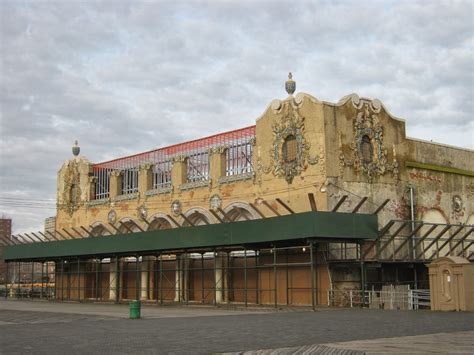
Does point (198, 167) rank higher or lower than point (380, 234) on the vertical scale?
higher

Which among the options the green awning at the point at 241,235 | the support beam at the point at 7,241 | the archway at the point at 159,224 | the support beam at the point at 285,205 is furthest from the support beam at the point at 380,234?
the support beam at the point at 7,241

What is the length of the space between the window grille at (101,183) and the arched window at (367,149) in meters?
23.5

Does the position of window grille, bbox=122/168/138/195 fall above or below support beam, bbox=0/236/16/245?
above

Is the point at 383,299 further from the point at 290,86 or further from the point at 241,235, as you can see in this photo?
the point at 290,86

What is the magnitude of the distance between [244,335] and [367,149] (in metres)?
22.4

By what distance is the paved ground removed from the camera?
15.0 m

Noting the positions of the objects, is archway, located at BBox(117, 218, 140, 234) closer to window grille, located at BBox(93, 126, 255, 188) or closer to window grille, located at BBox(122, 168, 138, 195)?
window grille, located at BBox(122, 168, 138, 195)

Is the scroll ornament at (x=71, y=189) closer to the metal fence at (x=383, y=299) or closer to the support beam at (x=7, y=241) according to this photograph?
the support beam at (x=7, y=241)

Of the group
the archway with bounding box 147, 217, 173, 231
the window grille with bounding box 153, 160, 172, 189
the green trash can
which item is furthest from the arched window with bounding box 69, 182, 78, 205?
the green trash can

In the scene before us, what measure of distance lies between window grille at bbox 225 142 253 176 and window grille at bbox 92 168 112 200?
14572 mm

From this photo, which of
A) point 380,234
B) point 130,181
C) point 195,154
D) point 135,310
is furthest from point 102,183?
point 135,310

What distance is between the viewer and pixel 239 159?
4269 centimetres

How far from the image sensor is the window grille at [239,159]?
1650 inches

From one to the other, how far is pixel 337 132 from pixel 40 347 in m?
24.8
